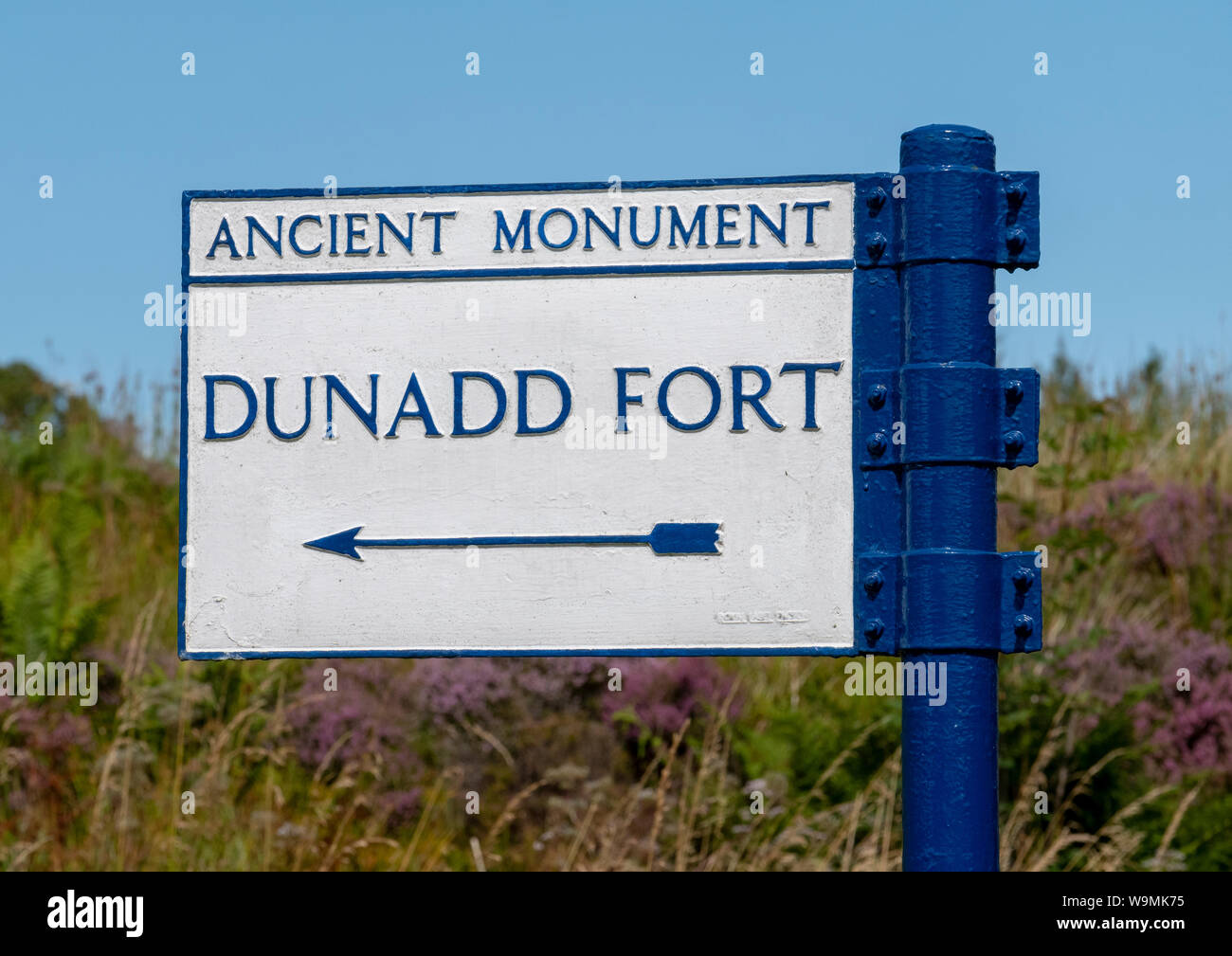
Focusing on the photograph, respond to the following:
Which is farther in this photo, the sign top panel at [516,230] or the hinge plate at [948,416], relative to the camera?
the sign top panel at [516,230]

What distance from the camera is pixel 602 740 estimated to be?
6.17 metres

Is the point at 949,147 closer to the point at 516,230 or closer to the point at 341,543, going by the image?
the point at 516,230

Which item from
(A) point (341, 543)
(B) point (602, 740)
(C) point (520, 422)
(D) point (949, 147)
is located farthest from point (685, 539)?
(B) point (602, 740)

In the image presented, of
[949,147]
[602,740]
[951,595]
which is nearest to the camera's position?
[951,595]

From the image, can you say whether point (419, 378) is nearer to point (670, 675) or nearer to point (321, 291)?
point (321, 291)

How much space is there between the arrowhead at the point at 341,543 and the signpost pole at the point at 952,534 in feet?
3.58

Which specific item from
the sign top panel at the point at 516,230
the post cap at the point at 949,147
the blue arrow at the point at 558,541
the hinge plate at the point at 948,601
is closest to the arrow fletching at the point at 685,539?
the blue arrow at the point at 558,541

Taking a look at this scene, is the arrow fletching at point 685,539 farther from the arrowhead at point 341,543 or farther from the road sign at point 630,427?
the arrowhead at point 341,543

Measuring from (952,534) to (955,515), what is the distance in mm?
36

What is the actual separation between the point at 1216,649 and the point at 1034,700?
1557mm

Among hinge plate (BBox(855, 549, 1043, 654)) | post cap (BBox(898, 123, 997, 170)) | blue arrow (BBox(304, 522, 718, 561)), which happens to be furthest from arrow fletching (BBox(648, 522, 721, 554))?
post cap (BBox(898, 123, 997, 170))

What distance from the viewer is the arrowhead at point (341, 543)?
2602 mm

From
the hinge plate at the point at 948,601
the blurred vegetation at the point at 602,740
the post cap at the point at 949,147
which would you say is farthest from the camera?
the blurred vegetation at the point at 602,740
